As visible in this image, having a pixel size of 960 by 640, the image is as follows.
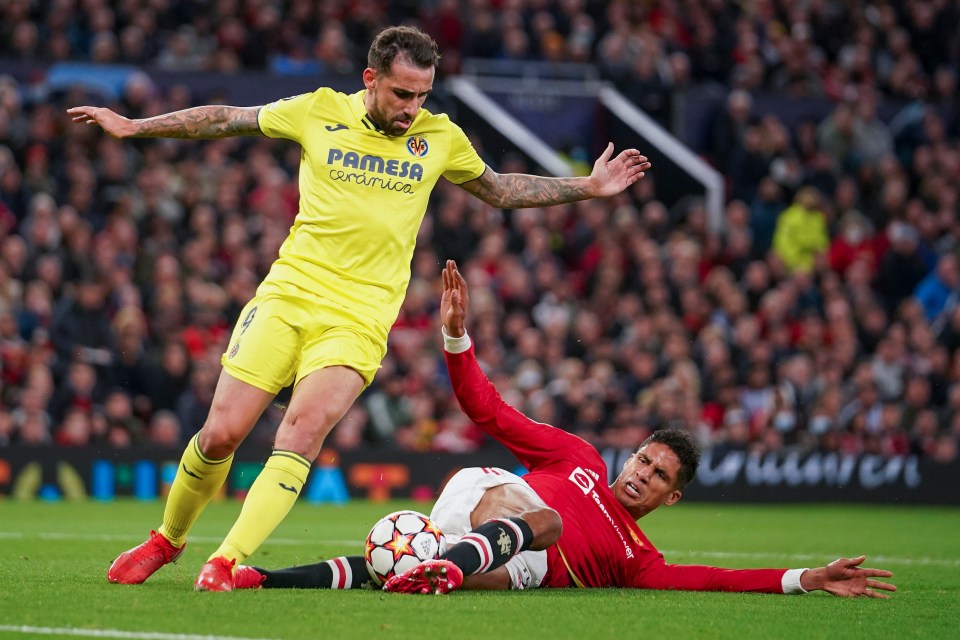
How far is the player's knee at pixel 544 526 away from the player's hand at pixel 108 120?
2.50 metres

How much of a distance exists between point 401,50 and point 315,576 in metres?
2.41

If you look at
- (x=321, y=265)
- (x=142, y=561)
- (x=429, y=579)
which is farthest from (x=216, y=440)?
(x=429, y=579)

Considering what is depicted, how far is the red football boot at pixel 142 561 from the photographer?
7086mm

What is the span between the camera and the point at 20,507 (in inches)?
544

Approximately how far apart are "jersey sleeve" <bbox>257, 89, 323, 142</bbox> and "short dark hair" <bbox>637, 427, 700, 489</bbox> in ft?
7.59

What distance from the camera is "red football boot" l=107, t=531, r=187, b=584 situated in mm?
7086

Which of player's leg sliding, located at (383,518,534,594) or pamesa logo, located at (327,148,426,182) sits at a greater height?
pamesa logo, located at (327,148,426,182)

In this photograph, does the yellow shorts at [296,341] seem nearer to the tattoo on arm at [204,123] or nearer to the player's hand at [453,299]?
the player's hand at [453,299]

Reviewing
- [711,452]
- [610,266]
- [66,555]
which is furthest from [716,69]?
[66,555]

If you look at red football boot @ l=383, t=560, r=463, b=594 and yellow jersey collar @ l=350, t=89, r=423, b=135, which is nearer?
red football boot @ l=383, t=560, r=463, b=594

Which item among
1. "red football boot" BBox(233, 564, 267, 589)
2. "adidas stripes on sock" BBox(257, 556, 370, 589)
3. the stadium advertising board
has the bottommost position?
the stadium advertising board

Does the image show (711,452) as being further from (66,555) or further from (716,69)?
(66,555)

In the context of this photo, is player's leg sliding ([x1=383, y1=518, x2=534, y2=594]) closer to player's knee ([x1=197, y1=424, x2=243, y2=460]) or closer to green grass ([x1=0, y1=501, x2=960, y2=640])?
green grass ([x1=0, y1=501, x2=960, y2=640])

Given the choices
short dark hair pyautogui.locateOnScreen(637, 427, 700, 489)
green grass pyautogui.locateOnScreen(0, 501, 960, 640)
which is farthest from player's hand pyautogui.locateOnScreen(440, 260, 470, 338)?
green grass pyautogui.locateOnScreen(0, 501, 960, 640)
